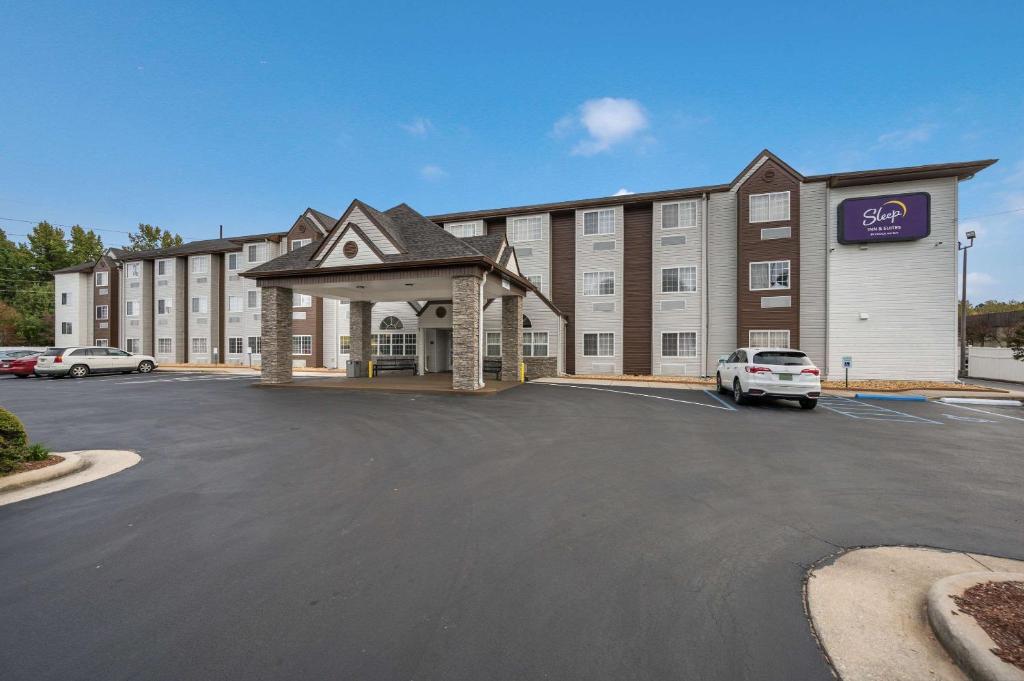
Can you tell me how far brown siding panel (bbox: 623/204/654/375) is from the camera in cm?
2414

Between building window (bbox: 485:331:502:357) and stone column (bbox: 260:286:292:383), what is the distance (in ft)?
33.3

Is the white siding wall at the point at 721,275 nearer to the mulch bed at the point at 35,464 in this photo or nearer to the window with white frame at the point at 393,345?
the window with white frame at the point at 393,345

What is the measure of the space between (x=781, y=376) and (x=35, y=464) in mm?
15649

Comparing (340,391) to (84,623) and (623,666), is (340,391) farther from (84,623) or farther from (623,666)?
(623,666)

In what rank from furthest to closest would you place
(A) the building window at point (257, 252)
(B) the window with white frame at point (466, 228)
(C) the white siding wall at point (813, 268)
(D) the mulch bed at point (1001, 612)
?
(A) the building window at point (257, 252), (B) the window with white frame at point (466, 228), (C) the white siding wall at point (813, 268), (D) the mulch bed at point (1001, 612)

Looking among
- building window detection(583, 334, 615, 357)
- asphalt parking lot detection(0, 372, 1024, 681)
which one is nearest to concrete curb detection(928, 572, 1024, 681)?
asphalt parking lot detection(0, 372, 1024, 681)

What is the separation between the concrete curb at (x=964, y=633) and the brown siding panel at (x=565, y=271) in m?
22.2

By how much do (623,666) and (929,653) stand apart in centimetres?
183

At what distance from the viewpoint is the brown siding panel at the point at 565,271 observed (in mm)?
25359

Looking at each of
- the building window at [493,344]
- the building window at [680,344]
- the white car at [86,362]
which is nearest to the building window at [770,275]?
the building window at [680,344]

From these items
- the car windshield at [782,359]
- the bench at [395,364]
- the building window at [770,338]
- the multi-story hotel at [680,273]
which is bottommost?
the bench at [395,364]

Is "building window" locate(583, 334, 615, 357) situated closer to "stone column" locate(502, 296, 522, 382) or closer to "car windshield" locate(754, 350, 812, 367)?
"stone column" locate(502, 296, 522, 382)

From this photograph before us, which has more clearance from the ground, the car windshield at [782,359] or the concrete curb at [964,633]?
the car windshield at [782,359]

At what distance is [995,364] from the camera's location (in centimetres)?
2464
